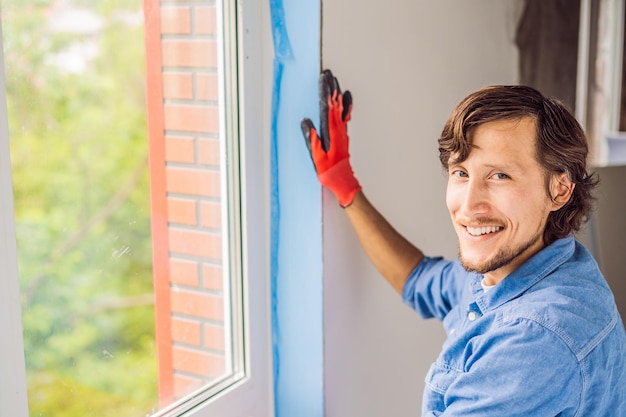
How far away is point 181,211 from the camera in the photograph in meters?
1.31

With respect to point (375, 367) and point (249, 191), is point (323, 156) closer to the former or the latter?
point (249, 191)

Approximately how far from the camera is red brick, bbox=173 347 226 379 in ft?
4.32

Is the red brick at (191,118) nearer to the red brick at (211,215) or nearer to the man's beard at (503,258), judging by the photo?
the red brick at (211,215)

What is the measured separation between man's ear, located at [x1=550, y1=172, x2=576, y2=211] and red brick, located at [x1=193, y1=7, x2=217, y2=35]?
69 centimetres

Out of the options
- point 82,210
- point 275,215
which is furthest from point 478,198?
point 82,210

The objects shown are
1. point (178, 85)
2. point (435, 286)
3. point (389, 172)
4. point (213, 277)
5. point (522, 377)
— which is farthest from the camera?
point (389, 172)

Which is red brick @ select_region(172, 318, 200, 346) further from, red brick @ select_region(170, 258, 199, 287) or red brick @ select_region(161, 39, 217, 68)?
red brick @ select_region(161, 39, 217, 68)

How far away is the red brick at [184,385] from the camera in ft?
4.25

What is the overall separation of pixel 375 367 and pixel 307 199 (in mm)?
495

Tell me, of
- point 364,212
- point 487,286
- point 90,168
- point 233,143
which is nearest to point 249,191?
point 233,143

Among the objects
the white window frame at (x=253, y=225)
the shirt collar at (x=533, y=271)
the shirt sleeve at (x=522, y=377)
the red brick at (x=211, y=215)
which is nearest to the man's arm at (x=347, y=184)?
the white window frame at (x=253, y=225)

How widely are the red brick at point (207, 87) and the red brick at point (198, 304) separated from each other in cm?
38

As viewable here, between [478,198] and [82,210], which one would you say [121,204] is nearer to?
[82,210]

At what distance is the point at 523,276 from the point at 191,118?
2.21 ft
